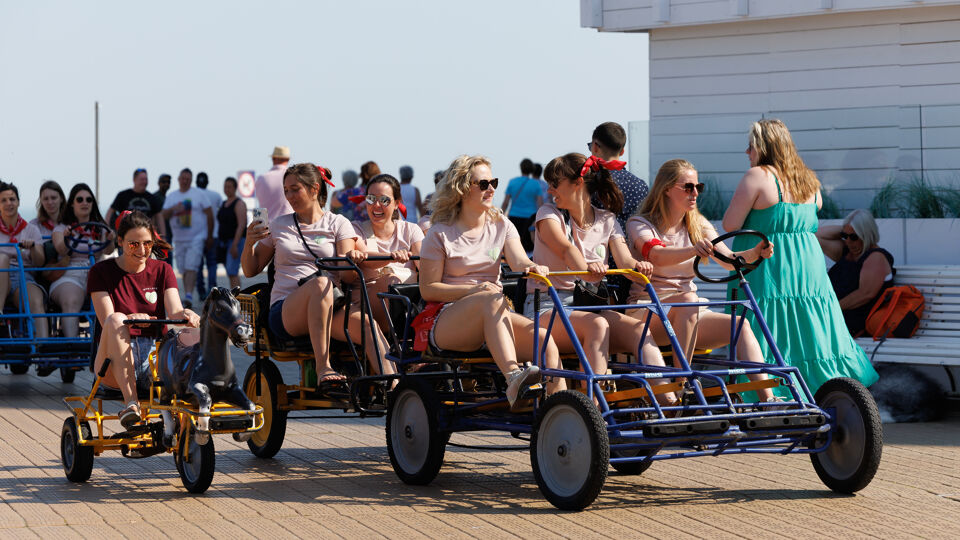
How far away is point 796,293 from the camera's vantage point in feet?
29.2

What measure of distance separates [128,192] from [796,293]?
41.3 ft

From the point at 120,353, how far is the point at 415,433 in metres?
1.65

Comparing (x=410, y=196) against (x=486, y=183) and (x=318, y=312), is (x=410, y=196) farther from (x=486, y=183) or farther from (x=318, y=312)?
(x=486, y=183)

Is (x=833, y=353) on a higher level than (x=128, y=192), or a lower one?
lower

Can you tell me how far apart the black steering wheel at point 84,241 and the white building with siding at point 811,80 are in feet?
22.5

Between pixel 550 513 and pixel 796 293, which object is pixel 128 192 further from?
pixel 550 513

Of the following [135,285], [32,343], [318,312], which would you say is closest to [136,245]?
[135,285]

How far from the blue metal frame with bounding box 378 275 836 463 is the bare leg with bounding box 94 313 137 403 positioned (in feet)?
4.81

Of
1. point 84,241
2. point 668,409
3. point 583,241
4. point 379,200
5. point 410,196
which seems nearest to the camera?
point 668,409

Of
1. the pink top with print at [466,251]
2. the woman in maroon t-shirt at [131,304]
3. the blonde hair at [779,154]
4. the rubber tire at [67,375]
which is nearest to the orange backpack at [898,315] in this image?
the blonde hair at [779,154]

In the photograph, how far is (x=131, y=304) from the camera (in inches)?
318

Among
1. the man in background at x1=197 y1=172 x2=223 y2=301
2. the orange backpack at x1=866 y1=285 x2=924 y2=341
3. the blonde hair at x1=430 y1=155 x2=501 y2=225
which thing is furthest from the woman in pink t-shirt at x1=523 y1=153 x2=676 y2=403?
the man in background at x1=197 y1=172 x2=223 y2=301

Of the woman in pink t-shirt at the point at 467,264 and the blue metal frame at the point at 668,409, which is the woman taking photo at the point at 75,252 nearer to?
the blue metal frame at the point at 668,409

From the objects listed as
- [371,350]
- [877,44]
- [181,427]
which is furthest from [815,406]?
[877,44]
